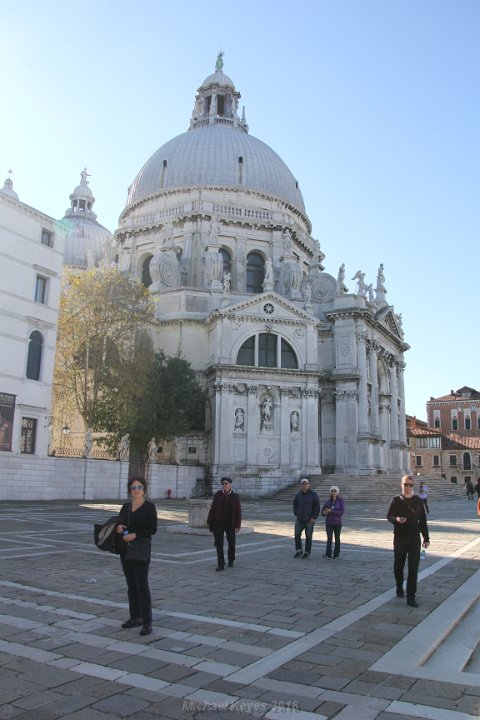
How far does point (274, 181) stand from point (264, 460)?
27805mm

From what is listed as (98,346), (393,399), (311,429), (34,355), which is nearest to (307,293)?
(311,429)

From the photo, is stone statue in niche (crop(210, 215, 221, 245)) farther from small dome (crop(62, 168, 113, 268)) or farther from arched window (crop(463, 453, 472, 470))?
arched window (crop(463, 453, 472, 470))

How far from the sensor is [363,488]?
40781 mm

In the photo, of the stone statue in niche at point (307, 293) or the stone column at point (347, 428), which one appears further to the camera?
the stone statue in niche at point (307, 293)

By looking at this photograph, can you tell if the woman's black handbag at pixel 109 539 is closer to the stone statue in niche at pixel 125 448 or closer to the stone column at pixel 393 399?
the stone statue in niche at pixel 125 448

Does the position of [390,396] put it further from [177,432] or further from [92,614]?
[92,614]

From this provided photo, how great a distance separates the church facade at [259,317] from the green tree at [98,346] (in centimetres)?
531

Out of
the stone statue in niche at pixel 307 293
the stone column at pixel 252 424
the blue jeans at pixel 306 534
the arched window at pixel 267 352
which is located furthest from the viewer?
the stone statue in niche at pixel 307 293

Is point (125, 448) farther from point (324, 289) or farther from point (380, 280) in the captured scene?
point (380, 280)

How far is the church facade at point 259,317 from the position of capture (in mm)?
44719

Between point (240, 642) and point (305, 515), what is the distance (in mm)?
6808

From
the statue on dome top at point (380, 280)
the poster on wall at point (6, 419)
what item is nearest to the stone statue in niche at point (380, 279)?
the statue on dome top at point (380, 280)

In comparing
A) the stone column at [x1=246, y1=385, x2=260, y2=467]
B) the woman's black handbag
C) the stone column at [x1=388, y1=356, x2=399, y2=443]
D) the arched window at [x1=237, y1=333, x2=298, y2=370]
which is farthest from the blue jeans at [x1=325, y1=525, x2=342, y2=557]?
the stone column at [x1=388, y1=356, x2=399, y2=443]

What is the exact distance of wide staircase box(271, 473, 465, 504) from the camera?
1556 inches
